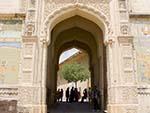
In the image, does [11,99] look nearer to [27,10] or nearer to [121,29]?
[27,10]

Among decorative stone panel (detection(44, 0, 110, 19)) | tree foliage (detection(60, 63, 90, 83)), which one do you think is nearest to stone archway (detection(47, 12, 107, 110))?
decorative stone panel (detection(44, 0, 110, 19))

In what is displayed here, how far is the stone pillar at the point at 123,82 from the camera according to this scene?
28.6 feet

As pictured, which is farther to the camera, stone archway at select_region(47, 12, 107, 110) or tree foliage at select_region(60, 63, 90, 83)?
tree foliage at select_region(60, 63, 90, 83)

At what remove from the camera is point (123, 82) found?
29.2ft

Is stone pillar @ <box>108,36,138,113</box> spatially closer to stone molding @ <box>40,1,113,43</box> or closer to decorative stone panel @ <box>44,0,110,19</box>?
stone molding @ <box>40,1,113,43</box>

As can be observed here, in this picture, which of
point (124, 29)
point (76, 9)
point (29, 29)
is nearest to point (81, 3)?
point (76, 9)

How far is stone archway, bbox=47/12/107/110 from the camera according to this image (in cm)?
1213

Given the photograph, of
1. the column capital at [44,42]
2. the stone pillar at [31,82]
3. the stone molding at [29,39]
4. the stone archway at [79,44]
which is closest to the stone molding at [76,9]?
the column capital at [44,42]

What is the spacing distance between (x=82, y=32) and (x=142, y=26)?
576 cm

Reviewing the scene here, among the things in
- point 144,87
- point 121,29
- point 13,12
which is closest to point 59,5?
point 13,12

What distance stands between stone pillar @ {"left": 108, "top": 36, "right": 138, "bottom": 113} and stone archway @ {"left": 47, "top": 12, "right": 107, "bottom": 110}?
1900mm

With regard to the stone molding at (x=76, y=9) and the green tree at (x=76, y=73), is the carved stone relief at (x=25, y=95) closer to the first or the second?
the stone molding at (x=76, y=9)

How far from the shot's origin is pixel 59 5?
9852 mm

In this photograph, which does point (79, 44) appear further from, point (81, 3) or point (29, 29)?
point (29, 29)
